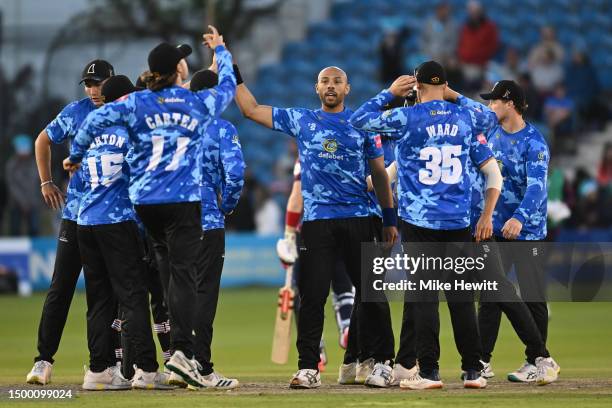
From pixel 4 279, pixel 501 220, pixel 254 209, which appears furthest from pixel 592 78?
pixel 501 220

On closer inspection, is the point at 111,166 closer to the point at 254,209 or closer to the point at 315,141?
the point at 315,141

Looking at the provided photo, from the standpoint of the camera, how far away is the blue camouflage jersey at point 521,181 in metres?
11.4

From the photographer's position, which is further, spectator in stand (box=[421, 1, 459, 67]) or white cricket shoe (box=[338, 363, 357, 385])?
spectator in stand (box=[421, 1, 459, 67])

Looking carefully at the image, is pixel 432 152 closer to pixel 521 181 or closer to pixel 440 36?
pixel 521 181

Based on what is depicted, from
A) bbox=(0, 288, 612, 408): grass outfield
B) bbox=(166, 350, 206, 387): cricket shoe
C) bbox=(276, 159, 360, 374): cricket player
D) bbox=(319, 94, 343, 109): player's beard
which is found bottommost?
bbox=(0, 288, 612, 408): grass outfield

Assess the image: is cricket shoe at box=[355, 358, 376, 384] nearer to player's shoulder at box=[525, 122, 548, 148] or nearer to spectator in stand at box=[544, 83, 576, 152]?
player's shoulder at box=[525, 122, 548, 148]

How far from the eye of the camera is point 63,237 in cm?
1093

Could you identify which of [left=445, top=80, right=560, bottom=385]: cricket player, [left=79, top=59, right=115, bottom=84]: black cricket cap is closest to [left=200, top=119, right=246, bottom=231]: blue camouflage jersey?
[left=79, top=59, right=115, bottom=84]: black cricket cap

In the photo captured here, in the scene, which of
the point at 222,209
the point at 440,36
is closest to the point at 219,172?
the point at 222,209

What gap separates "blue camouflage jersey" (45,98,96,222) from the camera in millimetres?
10852

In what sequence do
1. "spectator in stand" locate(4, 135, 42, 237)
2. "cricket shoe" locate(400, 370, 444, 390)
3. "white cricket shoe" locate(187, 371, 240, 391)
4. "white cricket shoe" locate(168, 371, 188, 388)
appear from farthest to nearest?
"spectator in stand" locate(4, 135, 42, 237)
"white cricket shoe" locate(187, 371, 240, 391)
"cricket shoe" locate(400, 370, 444, 390)
"white cricket shoe" locate(168, 371, 188, 388)

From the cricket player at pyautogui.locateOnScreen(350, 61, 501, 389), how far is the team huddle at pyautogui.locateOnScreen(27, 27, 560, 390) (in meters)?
0.01

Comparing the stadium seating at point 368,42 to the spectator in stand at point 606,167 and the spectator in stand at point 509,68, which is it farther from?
the spectator in stand at point 606,167

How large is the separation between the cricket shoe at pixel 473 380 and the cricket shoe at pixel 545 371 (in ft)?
2.17
